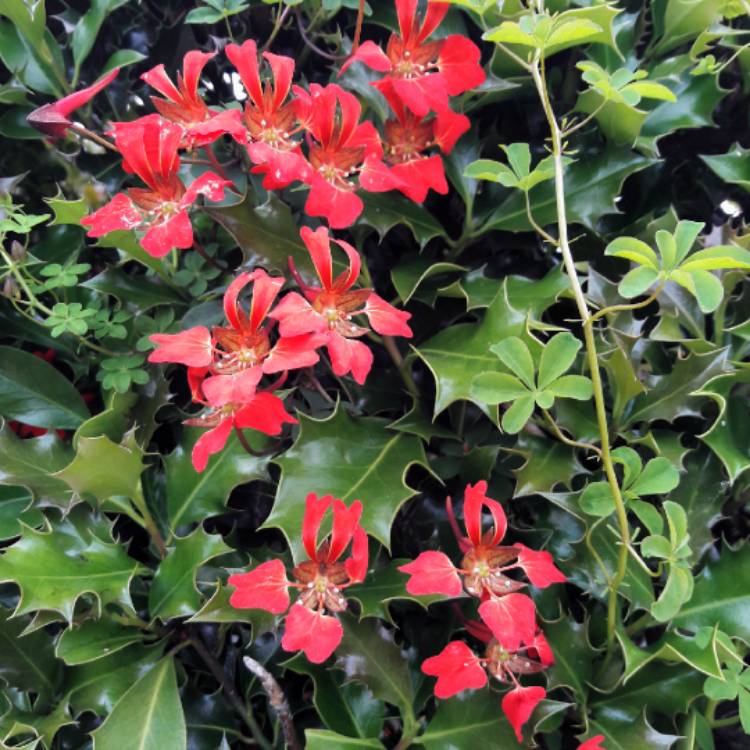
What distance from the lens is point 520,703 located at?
2.77 feet

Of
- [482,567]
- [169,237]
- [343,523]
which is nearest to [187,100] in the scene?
[169,237]

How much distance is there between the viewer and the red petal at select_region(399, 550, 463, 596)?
81cm

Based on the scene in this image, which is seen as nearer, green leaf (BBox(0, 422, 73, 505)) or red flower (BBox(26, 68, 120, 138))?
red flower (BBox(26, 68, 120, 138))

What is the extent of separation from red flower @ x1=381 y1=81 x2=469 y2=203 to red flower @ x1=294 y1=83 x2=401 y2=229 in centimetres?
4

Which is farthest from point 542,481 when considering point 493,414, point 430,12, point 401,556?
point 430,12

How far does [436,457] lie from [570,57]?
58 centimetres

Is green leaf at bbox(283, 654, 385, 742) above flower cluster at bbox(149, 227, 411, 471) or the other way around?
the other way around

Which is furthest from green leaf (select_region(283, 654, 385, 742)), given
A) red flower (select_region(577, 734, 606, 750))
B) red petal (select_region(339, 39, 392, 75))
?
red petal (select_region(339, 39, 392, 75))

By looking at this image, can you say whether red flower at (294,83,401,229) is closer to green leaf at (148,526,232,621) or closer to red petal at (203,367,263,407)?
red petal at (203,367,263,407)

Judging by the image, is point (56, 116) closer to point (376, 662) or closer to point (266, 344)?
point (266, 344)

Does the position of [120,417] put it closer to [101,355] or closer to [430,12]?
[101,355]

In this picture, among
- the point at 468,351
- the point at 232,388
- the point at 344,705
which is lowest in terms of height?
the point at 344,705

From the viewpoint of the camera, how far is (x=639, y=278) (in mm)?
803

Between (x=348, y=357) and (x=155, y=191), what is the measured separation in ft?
1.02
